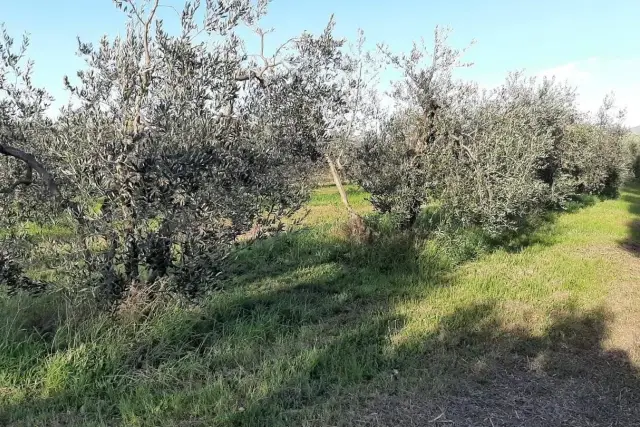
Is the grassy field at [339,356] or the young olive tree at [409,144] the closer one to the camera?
the grassy field at [339,356]

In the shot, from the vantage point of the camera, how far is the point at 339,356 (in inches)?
221

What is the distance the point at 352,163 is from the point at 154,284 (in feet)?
23.5

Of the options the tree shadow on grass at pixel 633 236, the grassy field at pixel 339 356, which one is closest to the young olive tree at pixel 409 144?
the grassy field at pixel 339 356

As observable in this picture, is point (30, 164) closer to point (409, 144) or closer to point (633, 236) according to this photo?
point (409, 144)

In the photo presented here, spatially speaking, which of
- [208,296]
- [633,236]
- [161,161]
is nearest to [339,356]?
[208,296]

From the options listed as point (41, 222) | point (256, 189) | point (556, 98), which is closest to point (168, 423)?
point (256, 189)

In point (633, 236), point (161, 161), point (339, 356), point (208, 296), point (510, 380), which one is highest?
point (161, 161)

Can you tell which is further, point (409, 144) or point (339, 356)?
point (409, 144)

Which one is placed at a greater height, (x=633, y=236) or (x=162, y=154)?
(x=162, y=154)

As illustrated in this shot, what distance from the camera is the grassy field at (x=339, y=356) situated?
15.0 ft

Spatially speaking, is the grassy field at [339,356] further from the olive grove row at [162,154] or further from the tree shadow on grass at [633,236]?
the tree shadow on grass at [633,236]

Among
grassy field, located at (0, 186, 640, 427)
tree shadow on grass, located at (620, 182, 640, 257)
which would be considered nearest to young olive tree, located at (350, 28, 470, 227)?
grassy field, located at (0, 186, 640, 427)

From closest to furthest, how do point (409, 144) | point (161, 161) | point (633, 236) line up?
point (161, 161) < point (409, 144) < point (633, 236)

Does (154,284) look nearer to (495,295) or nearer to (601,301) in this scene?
(495,295)
